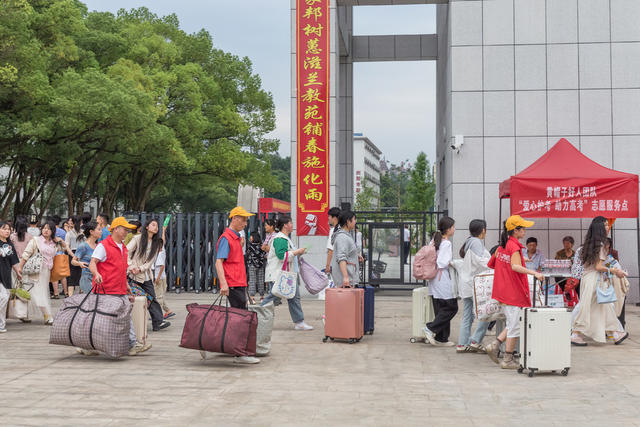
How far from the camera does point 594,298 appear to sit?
32.1 ft

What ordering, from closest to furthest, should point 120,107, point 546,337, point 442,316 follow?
point 546,337
point 442,316
point 120,107

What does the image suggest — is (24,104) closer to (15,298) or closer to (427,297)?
(15,298)

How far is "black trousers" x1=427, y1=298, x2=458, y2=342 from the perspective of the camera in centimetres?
943

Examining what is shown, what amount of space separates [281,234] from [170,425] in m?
5.24

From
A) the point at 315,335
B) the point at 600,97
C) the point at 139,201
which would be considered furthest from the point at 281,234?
the point at 139,201

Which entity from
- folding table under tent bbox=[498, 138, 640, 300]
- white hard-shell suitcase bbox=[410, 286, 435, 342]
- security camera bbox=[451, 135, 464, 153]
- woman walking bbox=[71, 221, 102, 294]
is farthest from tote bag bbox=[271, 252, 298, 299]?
security camera bbox=[451, 135, 464, 153]

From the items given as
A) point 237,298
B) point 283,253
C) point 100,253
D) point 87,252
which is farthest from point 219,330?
point 87,252

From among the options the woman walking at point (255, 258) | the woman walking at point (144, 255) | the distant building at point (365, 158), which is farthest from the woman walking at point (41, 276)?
the distant building at point (365, 158)

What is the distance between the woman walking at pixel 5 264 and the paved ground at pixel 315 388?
1.26 meters

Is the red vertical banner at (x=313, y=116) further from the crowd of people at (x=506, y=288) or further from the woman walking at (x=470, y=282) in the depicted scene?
the woman walking at (x=470, y=282)

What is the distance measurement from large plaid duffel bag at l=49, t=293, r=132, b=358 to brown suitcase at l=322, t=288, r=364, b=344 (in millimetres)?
2797

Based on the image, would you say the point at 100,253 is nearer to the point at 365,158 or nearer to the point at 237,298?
the point at 237,298

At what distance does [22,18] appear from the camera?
2245cm

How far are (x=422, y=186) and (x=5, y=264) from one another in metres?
47.8
